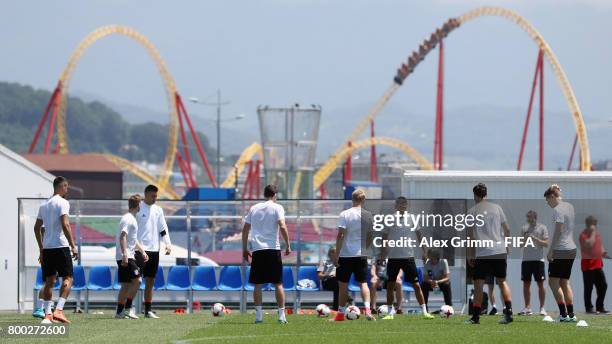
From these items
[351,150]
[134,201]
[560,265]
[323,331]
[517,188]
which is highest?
[351,150]

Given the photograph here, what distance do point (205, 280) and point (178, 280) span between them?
0.57 m

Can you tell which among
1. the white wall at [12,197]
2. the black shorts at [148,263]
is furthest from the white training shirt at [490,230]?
the white wall at [12,197]

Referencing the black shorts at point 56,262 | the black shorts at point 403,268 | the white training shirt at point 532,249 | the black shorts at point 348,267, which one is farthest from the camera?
the white training shirt at point 532,249

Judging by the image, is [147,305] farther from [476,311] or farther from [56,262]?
[476,311]

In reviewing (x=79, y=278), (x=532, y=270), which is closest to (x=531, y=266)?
(x=532, y=270)

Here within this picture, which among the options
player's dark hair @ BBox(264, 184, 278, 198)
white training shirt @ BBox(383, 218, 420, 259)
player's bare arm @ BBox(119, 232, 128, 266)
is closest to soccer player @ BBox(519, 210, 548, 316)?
white training shirt @ BBox(383, 218, 420, 259)

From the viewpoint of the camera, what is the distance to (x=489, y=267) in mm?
17719

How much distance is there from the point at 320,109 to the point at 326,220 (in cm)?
2641

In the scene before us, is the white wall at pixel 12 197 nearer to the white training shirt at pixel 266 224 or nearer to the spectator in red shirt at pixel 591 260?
the white training shirt at pixel 266 224

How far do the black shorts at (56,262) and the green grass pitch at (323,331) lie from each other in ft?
2.53

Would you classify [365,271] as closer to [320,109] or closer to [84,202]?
[84,202]

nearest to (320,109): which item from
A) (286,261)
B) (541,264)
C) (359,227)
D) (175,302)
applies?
(286,261)

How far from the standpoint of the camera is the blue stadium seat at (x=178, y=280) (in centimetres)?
2633

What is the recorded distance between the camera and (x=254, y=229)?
1812 centimetres
